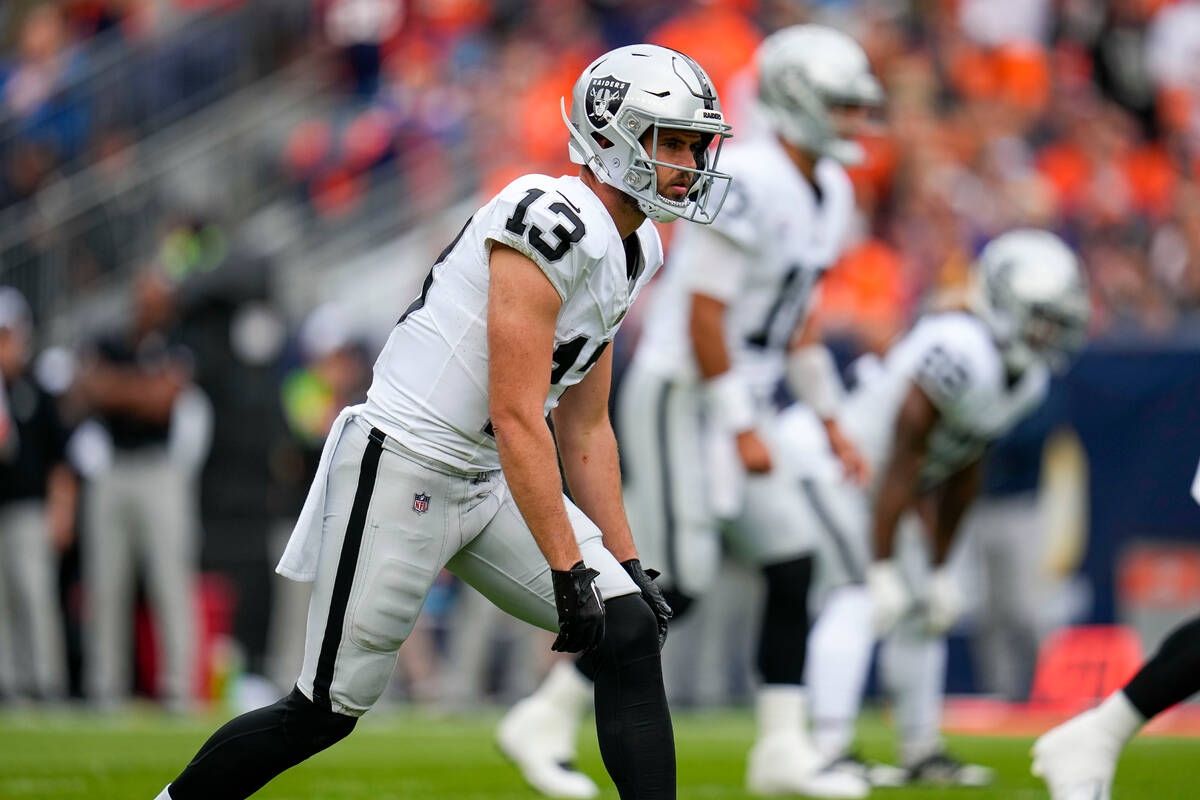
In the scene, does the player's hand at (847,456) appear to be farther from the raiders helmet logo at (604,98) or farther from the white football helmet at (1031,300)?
the raiders helmet logo at (604,98)

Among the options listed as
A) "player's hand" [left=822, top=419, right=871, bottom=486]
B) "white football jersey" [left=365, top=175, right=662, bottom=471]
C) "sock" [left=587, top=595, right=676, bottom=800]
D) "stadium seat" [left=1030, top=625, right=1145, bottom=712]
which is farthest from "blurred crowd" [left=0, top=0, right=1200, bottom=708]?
"sock" [left=587, top=595, right=676, bottom=800]

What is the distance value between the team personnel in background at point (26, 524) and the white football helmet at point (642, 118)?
7387mm

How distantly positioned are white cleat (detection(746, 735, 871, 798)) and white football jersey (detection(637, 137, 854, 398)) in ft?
3.96

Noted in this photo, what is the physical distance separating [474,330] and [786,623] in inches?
91.8

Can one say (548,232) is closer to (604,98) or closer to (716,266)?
(604,98)

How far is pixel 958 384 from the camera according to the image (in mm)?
6238

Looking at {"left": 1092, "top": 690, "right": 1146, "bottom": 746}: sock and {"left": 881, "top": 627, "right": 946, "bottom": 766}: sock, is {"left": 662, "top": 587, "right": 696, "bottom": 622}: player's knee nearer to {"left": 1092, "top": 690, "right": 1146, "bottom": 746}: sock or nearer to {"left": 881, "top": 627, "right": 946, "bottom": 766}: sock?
{"left": 881, "top": 627, "right": 946, "bottom": 766}: sock

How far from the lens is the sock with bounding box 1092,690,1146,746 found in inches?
180

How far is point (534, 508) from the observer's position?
3.71m

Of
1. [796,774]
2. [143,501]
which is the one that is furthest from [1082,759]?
[143,501]

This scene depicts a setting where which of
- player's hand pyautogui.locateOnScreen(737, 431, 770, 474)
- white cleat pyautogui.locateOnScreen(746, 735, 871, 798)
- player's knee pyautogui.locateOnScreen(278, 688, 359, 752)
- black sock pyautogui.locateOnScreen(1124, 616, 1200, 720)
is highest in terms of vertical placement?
player's hand pyautogui.locateOnScreen(737, 431, 770, 474)

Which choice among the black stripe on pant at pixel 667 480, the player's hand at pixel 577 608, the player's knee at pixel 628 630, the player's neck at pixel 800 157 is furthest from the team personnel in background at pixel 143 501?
the player's hand at pixel 577 608

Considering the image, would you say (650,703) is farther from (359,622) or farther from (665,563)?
(665,563)

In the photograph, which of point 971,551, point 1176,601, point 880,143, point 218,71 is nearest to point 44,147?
point 218,71
